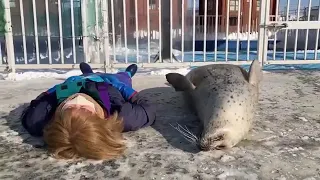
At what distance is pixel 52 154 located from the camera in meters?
2.19

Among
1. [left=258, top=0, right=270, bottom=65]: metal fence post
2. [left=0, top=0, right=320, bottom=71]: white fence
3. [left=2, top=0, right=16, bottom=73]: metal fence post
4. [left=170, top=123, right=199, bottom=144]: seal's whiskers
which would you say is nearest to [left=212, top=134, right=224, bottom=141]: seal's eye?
[left=170, top=123, right=199, bottom=144]: seal's whiskers

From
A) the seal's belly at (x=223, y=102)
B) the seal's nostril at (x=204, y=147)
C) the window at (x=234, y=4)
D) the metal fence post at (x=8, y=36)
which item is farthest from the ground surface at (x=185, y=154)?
the window at (x=234, y=4)

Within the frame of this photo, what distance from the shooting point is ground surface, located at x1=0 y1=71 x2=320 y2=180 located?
198 centimetres

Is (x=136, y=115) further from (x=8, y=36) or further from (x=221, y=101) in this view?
(x=8, y=36)

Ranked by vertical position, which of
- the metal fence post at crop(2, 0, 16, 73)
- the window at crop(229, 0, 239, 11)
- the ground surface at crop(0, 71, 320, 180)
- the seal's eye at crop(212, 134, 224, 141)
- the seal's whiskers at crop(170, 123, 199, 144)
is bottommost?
the ground surface at crop(0, 71, 320, 180)

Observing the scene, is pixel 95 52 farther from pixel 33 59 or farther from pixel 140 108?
pixel 140 108

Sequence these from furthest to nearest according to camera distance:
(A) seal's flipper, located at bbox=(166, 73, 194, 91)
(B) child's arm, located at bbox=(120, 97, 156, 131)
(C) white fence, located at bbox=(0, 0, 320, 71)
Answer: (C) white fence, located at bbox=(0, 0, 320, 71) < (A) seal's flipper, located at bbox=(166, 73, 194, 91) < (B) child's arm, located at bbox=(120, 97, 156, 131)

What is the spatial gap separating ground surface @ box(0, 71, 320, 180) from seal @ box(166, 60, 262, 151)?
9cm

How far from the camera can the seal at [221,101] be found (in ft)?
7.45

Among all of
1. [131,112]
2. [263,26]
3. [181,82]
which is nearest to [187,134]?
[131,112]

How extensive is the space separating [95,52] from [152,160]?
131 inches

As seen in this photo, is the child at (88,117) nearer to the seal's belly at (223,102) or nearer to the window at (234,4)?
the seal's belly at (223,102)

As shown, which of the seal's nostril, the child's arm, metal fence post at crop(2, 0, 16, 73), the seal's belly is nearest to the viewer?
the seal's nostril

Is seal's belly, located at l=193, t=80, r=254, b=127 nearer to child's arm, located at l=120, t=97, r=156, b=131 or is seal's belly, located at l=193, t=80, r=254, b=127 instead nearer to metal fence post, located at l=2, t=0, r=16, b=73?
child's arm, located at l=120, t=97, r=156, b=131
